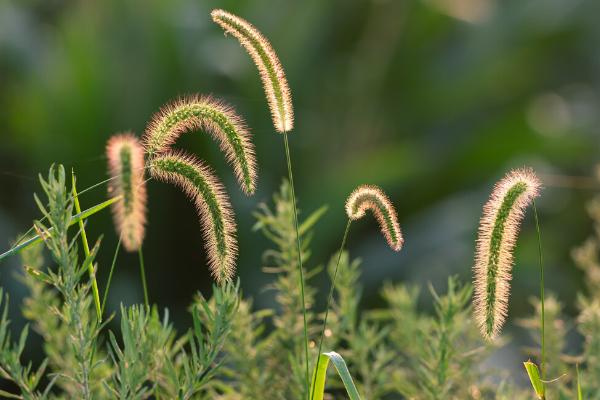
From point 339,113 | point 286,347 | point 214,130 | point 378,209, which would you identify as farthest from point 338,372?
point 339,113

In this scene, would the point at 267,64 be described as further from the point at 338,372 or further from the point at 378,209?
the point at 338,372

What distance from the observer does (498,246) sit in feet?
3.41

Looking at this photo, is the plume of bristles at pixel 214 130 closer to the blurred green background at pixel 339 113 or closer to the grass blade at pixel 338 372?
the grass blade at pixel 338 372

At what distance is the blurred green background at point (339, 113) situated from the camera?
4457 mm

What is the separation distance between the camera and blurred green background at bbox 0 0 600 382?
4457 millimetres

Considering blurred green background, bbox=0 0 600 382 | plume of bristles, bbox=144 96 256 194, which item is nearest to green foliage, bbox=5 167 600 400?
plume of bristles, bbox=144 96 256 194

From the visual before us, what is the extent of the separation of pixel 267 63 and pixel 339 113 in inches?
191

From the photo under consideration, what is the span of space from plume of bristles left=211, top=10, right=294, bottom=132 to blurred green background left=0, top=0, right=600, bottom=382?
2.89 metres

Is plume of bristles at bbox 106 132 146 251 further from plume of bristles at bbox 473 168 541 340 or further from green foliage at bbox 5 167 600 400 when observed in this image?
plume of bristles at bbox 473 168 541 340

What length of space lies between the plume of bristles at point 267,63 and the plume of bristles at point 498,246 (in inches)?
9.8

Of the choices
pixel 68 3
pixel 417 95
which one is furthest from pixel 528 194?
pixel 68 3

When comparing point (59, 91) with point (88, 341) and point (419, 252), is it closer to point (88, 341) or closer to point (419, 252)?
point (419, 252)

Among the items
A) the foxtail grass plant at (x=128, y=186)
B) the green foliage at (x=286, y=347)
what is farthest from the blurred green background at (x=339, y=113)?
the foxtail grass plant at (x=128, y=186)

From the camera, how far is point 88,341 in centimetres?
103
